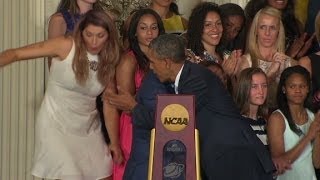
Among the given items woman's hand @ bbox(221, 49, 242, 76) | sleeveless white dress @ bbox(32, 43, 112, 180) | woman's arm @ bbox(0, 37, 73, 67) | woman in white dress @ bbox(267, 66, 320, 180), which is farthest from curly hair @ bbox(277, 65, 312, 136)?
woman's arm @ bbox(0, 37, 73, 67)

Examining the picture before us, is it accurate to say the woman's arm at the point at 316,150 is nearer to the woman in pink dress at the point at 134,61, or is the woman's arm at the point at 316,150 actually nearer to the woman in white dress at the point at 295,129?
the woman in white dress at the point at 295,129

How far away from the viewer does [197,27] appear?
5.80m

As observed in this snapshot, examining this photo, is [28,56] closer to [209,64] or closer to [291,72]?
[209,64]

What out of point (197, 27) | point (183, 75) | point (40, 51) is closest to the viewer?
point (183, 75)

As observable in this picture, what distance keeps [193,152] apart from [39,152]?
115 centimetres

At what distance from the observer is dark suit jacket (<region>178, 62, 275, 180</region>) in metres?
4.73

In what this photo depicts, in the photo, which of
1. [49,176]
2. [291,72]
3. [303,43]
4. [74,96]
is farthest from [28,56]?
[303,43]

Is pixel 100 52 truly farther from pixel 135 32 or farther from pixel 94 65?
pixel 135 32

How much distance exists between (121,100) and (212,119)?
0.65 metres

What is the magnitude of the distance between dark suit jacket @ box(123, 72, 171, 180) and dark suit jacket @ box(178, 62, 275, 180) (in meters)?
0.25

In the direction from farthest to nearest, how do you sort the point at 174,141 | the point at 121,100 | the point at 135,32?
the point at 135,32, the point at 121,100, the point at 174,141

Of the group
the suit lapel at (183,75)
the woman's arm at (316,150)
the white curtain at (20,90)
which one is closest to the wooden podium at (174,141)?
the suit lapel at (183,75)

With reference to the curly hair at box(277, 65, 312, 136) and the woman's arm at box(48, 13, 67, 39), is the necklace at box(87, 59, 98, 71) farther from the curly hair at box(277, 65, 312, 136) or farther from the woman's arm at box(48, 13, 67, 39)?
the curly hair at box(277, 65, 312, 136)

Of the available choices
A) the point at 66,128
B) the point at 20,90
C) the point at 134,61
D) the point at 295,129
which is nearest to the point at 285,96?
the point at 295,129
